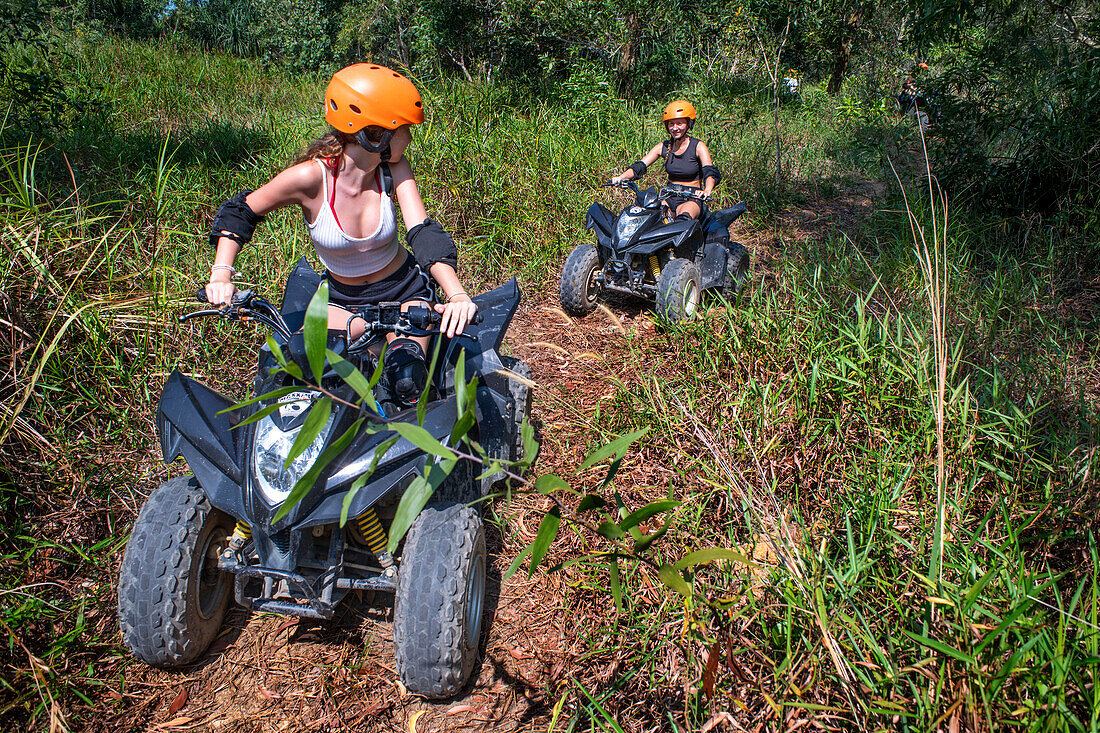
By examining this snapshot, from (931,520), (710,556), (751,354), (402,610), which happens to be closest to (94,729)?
(402,610)

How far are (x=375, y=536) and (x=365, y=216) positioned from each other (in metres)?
1.27

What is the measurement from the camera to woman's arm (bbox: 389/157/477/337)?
2223 mm

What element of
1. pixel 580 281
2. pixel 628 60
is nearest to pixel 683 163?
pixel 580 281

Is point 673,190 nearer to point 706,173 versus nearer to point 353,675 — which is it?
point 706,173

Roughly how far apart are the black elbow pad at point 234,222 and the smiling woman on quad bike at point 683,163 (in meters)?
3.25

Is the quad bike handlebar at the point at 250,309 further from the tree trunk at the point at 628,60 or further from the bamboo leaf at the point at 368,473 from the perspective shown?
the tree trunk at the point at 628,60

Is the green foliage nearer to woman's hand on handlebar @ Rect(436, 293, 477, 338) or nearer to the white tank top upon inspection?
the white tank top

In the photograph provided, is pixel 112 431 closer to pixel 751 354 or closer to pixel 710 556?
pixel 710 556

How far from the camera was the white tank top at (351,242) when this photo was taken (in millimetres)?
2535

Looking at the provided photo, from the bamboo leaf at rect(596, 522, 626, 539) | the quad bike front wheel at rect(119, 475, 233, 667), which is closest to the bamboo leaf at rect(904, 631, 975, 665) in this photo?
the bamboo leaf at rect(596, 522, 626, 539)

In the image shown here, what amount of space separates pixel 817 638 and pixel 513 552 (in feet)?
4.34

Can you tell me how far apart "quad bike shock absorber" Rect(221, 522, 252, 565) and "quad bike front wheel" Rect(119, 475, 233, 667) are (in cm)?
9

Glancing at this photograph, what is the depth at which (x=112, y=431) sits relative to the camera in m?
2.98

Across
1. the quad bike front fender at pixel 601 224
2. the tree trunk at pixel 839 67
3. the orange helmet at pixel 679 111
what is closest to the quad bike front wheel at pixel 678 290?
the quad bike front fender at pixel 601 224
